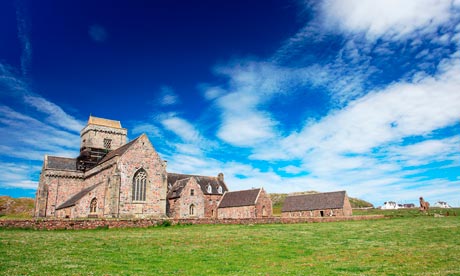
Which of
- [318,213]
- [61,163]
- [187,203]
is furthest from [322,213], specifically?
[61,163]

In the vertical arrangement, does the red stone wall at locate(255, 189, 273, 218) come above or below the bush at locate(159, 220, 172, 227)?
above

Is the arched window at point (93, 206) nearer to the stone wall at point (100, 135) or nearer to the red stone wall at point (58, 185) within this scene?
the red stone wall at point (58, 185)

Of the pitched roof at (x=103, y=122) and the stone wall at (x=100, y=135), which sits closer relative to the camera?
the stone wall at (x=100, y=135)

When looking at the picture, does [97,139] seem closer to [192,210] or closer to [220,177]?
[192,210]

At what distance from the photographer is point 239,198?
60.2m

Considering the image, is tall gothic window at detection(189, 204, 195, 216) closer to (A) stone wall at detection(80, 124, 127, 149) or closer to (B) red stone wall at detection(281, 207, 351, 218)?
(A) stone wall at detection(80, 124, 127, 149)

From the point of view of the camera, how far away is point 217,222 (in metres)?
34.9

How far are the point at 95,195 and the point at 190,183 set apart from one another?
1668 cm

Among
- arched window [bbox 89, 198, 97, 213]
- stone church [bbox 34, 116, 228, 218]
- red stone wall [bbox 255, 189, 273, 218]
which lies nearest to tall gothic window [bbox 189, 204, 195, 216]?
stone church [bbox 34, 116, 228, 218]

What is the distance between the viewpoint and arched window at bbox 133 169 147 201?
41250 millimetres

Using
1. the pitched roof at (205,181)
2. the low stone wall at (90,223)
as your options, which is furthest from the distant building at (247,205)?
the low stone wall at (90,223)

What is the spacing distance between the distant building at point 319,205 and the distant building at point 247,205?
40.5 feet

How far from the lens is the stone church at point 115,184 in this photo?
131 feet

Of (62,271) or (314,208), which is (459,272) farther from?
(314,208)
